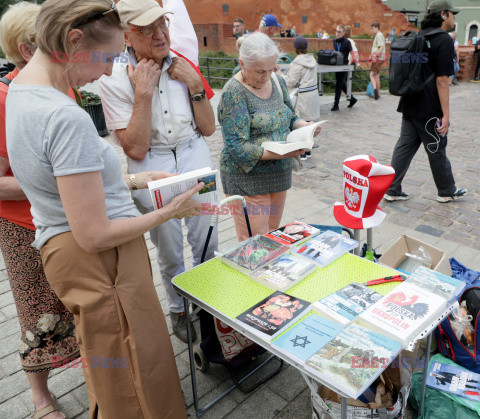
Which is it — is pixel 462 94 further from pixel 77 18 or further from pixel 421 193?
pixel 77 18

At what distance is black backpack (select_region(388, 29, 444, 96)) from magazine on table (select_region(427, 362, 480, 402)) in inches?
119

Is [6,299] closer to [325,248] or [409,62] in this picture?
[325,248]

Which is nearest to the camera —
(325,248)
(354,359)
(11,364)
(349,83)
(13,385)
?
(354,359)

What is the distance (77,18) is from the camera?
4.38 ft

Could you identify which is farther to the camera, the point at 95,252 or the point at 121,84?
the point at 121,84

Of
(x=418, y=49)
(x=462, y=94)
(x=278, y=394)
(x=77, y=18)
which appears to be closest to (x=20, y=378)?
(x=278, y=394)

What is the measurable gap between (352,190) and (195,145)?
99cm

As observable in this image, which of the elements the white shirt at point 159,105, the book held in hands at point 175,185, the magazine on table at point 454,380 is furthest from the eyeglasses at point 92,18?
the magazine on table at point 454,380

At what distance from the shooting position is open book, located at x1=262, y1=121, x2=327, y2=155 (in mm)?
2578

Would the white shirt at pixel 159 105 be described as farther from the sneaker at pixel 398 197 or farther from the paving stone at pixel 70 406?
the sneaker at pixel 398 197

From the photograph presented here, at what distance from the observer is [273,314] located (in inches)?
70.7

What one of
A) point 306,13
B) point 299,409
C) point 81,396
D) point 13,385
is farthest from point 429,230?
point 306,13

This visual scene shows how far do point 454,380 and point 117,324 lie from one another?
1937 mm

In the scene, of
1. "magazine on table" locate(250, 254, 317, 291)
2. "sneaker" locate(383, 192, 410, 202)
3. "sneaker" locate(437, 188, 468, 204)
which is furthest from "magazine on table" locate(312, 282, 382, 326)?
"sneaker" locate(437, 188, 468, 204)
